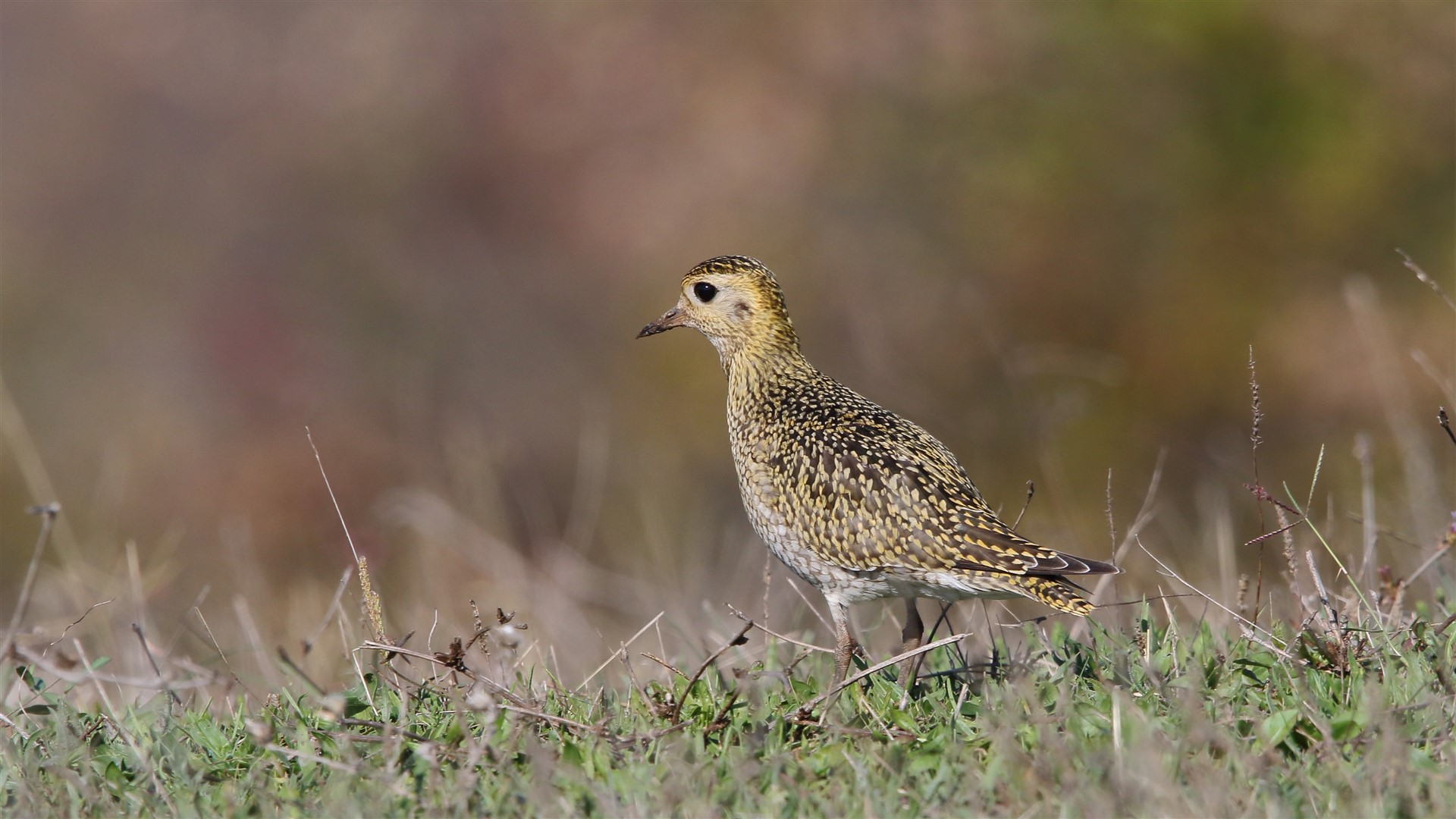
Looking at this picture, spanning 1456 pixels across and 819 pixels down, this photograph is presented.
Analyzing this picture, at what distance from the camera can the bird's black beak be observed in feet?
23.3

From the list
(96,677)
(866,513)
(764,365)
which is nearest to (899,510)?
(866,513)

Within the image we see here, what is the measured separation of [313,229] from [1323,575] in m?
15.5

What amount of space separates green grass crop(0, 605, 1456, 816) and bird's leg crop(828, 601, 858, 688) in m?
0.12

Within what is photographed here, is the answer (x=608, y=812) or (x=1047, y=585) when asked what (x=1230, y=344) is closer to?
(x=1047, y=585)

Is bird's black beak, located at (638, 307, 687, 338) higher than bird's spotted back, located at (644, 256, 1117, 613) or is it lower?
higher

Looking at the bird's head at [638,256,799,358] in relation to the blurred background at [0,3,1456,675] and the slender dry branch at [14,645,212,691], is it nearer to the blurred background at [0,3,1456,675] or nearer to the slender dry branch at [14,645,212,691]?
the blurred background at [0,3,1456,675]

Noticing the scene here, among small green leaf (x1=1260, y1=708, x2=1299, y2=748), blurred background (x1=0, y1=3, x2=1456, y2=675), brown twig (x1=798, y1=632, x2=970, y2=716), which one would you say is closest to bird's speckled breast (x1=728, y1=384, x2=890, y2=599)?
brown twig (x1=798, y1=632, x2=970, y2=716)

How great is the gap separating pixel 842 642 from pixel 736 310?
6.69 feet

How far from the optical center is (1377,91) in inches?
561

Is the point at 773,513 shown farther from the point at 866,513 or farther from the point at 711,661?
the point at 711,661

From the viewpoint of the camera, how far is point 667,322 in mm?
7156

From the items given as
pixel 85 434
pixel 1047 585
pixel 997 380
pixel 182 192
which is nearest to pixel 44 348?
pixel 85 434

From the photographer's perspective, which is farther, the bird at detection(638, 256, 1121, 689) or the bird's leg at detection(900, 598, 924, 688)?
the bird at detection(638, 256, 1121, 689)

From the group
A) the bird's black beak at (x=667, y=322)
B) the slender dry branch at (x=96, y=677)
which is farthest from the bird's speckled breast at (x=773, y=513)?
the slender dry branch at (x=96, y=677)
